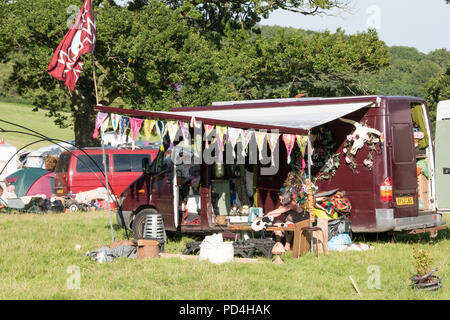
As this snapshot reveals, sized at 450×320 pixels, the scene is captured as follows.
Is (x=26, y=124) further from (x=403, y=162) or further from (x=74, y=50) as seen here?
(x=403, y=162)

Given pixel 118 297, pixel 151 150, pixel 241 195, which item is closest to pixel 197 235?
pixel 241 195

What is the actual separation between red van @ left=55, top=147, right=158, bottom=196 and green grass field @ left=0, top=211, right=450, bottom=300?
31.4 ft

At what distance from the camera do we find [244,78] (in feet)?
108

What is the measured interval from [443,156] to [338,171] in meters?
1.82

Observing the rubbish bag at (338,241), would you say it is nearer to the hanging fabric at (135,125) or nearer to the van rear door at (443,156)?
the van rear door at (443,156)

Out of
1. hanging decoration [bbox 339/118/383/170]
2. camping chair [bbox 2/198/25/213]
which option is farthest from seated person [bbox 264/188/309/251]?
camping chair [bbox 2/198/25/213]

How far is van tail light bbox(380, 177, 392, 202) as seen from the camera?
10933mm

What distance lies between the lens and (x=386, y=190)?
10.9 m

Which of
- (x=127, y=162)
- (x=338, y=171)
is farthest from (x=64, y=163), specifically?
(x=338, y=171)

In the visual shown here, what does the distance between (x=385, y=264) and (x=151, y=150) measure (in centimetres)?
1463

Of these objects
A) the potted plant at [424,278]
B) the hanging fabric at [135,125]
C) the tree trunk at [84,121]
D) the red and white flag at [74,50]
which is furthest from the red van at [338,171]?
the tree trunk at [84,121]

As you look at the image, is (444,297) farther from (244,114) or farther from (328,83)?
(328,83)

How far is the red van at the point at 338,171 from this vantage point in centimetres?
1098

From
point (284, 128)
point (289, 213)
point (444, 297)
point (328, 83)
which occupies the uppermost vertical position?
point (328, 83)
